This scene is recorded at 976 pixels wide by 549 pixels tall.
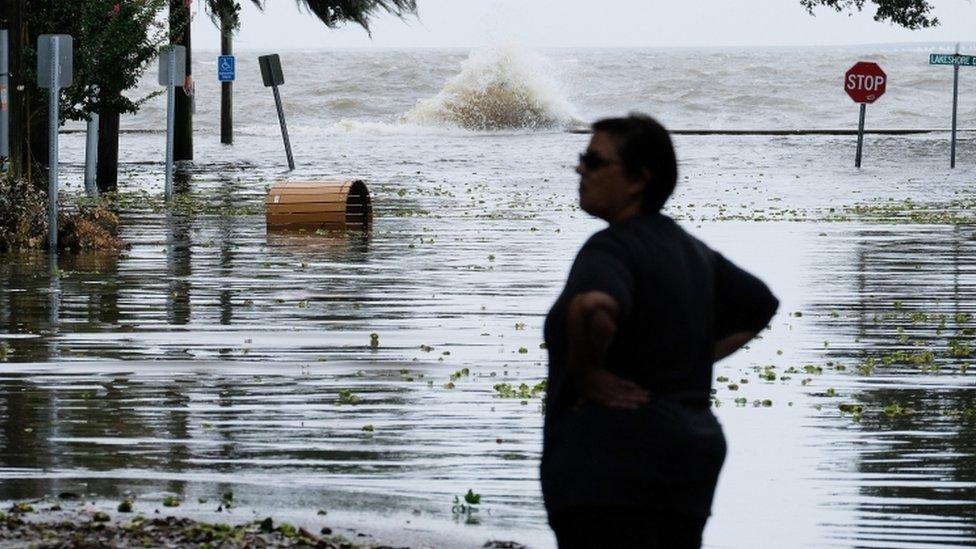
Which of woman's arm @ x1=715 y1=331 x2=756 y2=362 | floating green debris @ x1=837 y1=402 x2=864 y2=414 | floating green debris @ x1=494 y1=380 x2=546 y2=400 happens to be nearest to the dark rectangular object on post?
floating green debris @ x1=494 y1=380 x2=546 y2=400

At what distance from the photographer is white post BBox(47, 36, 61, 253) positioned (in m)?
17.4

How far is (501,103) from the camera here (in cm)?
6806

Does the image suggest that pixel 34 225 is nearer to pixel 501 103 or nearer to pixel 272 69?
pixel 272 69

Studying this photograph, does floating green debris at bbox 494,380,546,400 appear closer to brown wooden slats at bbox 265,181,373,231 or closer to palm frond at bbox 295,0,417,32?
brown wooden slats at bbox 265,181,373,231

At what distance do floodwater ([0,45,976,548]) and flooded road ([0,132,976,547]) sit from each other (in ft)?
0.08

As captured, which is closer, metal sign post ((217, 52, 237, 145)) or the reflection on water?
the reflection on water

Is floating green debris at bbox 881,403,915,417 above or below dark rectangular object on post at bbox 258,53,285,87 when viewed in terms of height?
below

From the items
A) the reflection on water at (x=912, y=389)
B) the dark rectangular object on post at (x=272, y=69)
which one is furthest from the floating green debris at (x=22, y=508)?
the dark rectangular object on post at (x=272, y=69)

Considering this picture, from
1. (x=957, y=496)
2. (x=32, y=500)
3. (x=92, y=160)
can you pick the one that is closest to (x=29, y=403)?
(x=32, y=500)

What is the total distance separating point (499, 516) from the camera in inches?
283

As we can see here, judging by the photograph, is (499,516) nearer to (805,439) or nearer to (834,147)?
(805,439)

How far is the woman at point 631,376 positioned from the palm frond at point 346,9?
114 ft

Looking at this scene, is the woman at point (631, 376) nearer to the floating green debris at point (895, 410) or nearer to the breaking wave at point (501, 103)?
the floating green debris at point (895, 410)

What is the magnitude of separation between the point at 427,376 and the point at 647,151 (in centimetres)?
628
